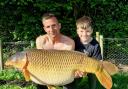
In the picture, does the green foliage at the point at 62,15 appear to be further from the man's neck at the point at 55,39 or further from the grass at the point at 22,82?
the man's neck at the point at 55,39

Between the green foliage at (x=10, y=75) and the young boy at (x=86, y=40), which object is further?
the green foliage at (x=10, y=75)

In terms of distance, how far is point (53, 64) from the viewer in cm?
539

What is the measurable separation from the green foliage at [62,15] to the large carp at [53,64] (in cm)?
Answer: 679

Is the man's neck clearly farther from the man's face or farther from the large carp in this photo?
the large carp

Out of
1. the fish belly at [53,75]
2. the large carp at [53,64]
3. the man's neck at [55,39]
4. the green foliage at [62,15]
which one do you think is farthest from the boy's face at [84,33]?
the green foliage at [62,15]

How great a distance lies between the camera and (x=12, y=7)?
1259cm

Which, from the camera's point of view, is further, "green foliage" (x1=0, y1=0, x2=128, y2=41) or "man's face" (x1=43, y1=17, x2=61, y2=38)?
"green foliage" (x1=0, y1=0, x2=128, y2=41)

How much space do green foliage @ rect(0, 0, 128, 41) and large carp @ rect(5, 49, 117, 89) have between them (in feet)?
22.3

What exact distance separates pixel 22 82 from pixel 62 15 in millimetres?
4876

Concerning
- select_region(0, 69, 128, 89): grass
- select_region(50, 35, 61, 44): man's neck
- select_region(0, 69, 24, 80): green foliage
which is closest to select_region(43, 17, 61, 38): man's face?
select_region(50, 35, 61, 44): man's neck

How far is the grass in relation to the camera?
7863 mm

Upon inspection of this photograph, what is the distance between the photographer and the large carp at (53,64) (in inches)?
212

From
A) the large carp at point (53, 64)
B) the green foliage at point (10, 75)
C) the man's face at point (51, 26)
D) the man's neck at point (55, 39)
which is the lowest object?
the green foliage at point (10, 75)

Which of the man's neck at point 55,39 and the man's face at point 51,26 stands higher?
the man's face at point 51,26
